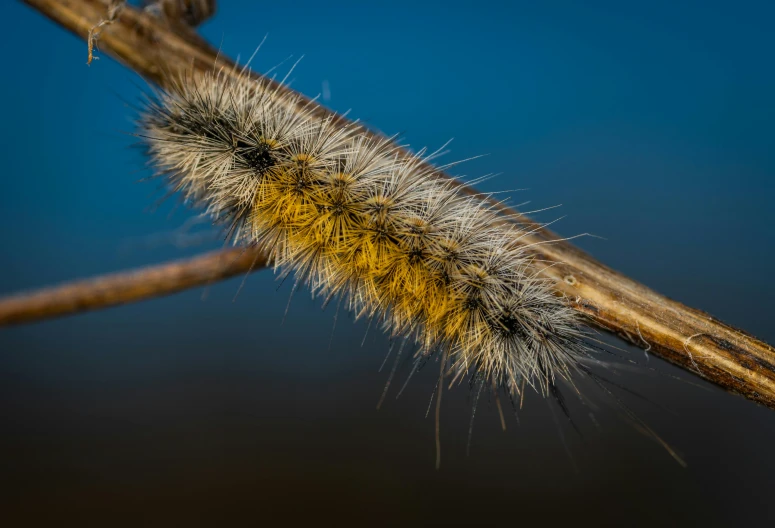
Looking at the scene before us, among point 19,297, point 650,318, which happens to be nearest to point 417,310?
point 650,318

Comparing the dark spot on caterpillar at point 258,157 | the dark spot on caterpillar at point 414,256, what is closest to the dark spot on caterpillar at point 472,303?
the dark spot on caterpillar at point 414,256

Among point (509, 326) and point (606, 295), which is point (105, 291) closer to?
point (509, 326)

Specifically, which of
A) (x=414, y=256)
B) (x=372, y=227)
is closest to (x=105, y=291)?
(x=372, y=227)

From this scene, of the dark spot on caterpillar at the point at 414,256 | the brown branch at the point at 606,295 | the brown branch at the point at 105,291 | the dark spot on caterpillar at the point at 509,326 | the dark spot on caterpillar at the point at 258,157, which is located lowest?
the brown branch at the point at 105,291

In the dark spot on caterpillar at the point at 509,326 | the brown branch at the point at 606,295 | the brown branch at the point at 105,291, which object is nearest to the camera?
the brown branch at the point at 606,295

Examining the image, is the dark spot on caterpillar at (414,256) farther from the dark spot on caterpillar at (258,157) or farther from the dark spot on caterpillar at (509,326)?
the dark spot on caterpillar at (258,157)

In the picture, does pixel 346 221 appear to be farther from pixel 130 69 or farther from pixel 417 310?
pixel 130 69

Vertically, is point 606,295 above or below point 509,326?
above
